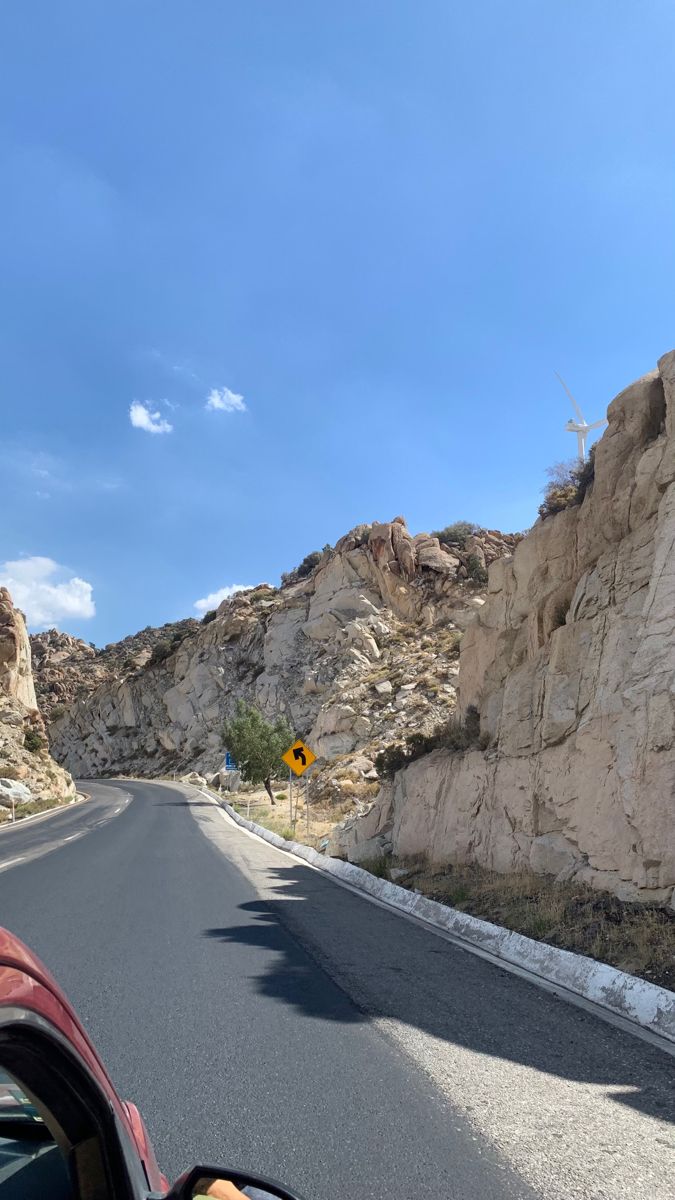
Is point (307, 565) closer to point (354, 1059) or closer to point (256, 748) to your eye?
point (256, 748)

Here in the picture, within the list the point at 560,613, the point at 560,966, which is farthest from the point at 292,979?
the point at 560,613

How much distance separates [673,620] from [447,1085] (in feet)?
22.8

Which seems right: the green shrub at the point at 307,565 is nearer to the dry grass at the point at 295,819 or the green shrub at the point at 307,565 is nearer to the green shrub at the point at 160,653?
the green shrub at the point at 160,653

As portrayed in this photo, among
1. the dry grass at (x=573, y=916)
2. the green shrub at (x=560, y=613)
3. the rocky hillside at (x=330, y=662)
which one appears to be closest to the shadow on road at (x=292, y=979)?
the dry grass at (x=573, y=916)

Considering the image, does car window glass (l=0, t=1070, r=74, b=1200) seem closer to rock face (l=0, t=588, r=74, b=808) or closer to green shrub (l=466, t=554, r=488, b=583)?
rock face (l=0, t=588, r=74, b=808)

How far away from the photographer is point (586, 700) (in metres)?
12.1

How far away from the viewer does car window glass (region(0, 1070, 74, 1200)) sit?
1.60m

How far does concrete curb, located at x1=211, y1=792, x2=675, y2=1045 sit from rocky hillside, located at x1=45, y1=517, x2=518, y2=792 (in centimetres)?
2409

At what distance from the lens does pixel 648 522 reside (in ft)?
39.0

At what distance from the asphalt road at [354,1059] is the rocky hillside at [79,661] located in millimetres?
83435

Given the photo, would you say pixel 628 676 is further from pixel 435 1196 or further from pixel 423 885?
Result: pixel 435 1196

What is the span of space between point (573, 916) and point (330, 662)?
51.9 m

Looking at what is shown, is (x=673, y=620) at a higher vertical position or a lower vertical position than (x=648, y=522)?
lower

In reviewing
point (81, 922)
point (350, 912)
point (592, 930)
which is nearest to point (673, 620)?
point (592, 930)
